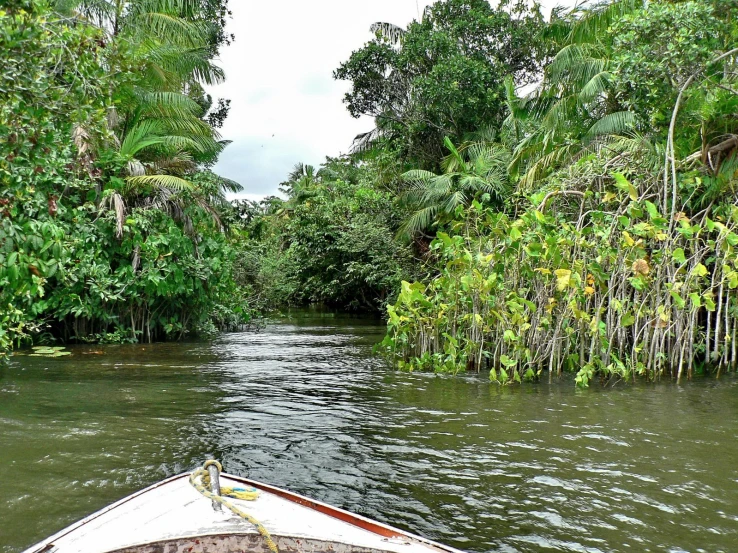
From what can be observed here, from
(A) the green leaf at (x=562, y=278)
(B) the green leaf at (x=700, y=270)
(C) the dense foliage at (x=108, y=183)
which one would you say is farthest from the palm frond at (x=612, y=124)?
(C) the dense foliage at (x=108, y=183)

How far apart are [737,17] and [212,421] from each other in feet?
25.0

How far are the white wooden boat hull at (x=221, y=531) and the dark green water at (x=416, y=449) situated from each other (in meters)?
0.97

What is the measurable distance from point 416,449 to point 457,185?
13003 mm

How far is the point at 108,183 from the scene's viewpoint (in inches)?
481

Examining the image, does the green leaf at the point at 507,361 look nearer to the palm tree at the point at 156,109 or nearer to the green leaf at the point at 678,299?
the green leaf at the point at 678,299

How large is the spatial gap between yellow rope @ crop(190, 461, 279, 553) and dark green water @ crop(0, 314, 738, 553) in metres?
1.14

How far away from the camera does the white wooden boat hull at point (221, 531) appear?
8.66ft

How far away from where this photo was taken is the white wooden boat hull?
264 cm

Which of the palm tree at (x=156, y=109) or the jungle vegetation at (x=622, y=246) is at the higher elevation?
the palm tree at (x=156, y=109)

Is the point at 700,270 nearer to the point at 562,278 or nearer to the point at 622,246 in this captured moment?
the point at 622,246

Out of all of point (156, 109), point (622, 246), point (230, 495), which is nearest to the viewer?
point (230, 495)

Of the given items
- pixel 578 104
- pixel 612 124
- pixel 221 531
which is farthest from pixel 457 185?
pixel 221 531

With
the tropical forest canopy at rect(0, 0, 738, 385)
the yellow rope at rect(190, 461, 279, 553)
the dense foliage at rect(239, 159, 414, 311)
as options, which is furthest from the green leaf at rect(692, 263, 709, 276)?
the dense foliage at rect(239, 159, 414, 311)

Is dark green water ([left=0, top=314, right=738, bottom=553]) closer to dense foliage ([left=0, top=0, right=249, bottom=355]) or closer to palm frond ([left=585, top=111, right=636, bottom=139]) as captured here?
dense foliage ([left=0, top=0, right=249, bottom=355])
